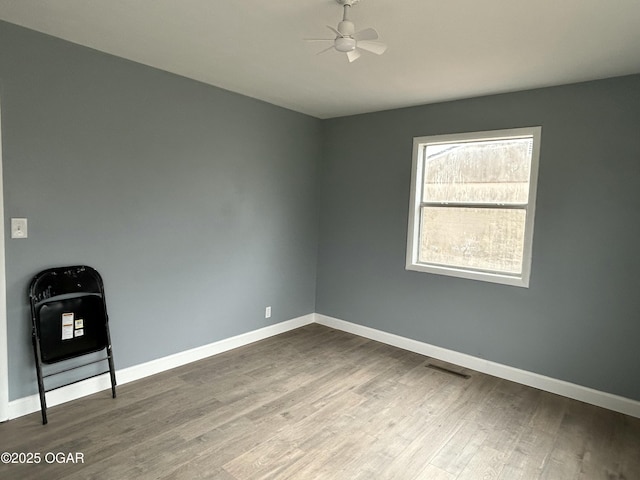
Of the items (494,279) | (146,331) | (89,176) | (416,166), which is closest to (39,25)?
(89,176)

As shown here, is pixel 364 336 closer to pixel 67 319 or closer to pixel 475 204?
pixel 475 204

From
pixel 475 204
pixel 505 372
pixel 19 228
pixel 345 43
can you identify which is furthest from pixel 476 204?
pixel 19 228

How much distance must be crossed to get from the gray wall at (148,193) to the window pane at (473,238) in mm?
1548

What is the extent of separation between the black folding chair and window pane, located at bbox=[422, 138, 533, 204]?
3.19 meters

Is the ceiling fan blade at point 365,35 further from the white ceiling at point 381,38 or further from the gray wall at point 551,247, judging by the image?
the gray wall at point 551,247

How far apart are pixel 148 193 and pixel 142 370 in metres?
1.50

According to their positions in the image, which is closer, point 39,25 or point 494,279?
point 39,25

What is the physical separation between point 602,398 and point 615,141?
6.61 ft

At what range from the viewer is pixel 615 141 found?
283 centimetres

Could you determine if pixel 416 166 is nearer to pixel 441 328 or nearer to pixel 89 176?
pixel 441 328

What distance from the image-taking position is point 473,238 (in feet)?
11.9

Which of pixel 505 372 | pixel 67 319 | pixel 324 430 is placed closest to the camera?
pixel 324 430

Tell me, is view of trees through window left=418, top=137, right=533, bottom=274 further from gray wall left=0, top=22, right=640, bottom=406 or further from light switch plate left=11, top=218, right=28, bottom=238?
light switch plate left=11, top=218, right=28, bottom=238

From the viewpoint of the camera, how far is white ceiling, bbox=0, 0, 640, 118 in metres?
2.00
